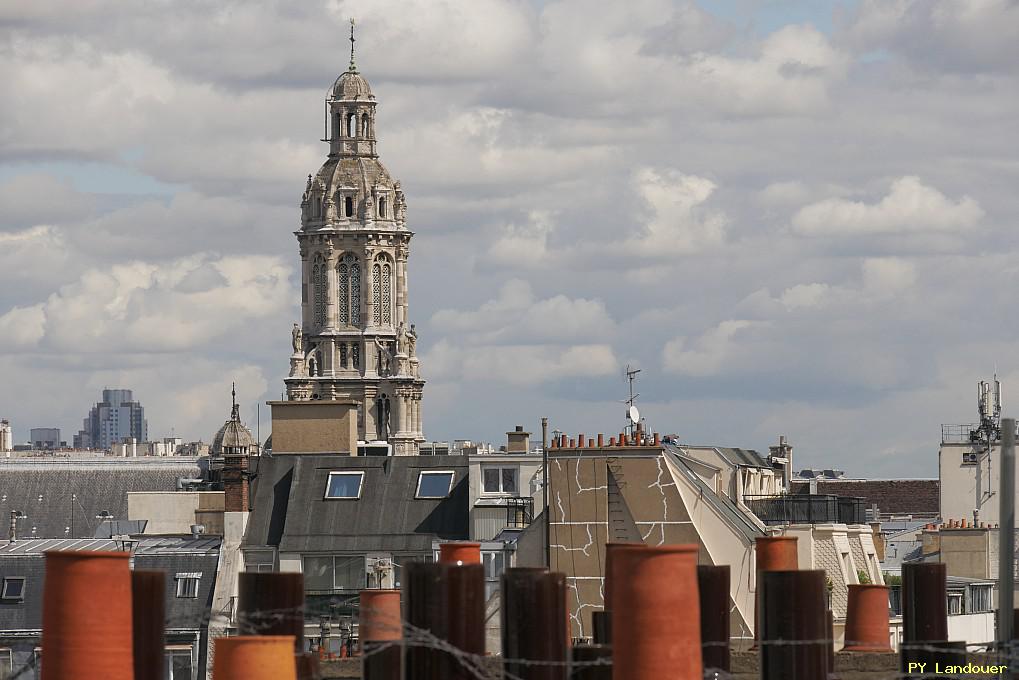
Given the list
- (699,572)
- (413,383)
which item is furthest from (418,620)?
(413,383)

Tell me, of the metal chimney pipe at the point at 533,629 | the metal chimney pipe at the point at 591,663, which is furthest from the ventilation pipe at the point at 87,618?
the metal chimney pipe at the point at 591,663

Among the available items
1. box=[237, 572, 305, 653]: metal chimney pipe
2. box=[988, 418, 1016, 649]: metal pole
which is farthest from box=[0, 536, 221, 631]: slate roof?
box=[988, 418, 1016, 649]: metal pole

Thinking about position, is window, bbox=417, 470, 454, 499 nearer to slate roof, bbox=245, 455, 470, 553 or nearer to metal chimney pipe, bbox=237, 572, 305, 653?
slate roof, bbox=245, 455, 470, 553

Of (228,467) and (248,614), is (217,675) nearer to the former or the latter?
(248,614)

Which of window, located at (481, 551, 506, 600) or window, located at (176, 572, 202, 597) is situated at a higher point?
window, located at (481, 551, 506, 600)

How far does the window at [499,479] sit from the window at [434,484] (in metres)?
0.99

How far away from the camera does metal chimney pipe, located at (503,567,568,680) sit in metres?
29.4

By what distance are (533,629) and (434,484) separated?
43.5 m

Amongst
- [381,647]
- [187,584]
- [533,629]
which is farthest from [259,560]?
[533,629]

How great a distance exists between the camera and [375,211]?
655 feet

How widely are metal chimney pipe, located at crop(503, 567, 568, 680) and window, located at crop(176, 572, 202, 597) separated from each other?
36332 mm

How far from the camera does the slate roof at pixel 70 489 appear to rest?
144375mm

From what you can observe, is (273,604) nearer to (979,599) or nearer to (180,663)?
(180,663)

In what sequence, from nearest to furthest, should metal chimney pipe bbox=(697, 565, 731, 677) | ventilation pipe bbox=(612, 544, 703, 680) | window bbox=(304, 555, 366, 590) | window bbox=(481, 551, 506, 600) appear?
1. ventilation pipe bbox=(612, 544, 703, 680)
2. metal chimney pipe bbox=(697, 565, 731, 677)
3. window bbox=(481, 551, 506, 600)
4. window bbox=(304, 555, 366, 590)
